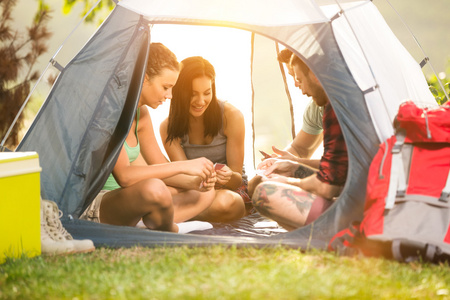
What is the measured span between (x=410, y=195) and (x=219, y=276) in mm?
995

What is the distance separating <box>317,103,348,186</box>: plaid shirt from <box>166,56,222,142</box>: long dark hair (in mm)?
1135

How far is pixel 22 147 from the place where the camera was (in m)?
3.41

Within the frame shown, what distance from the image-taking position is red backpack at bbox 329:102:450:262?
262cm

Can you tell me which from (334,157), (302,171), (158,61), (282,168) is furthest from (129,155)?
(334,157)

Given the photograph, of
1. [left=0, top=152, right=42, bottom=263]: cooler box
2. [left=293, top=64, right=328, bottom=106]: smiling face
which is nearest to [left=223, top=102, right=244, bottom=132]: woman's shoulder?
[left=293, top=64, right=328, bottom=106]: smiling face

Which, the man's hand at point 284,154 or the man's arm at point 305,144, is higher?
the man's arm at point 305,144

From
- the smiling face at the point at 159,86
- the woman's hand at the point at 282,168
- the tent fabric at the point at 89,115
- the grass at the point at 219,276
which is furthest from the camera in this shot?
the woman's hand at the point at 282,168

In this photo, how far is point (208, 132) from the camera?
4.11 metres

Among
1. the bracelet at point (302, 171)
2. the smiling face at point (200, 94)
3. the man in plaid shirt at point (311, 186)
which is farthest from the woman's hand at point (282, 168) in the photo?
the smiling face at point (200, 94)

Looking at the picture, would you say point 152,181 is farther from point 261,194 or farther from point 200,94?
point 200,94

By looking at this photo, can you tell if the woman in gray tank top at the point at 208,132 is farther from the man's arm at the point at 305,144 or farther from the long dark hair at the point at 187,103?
the man's arm at the point at 305,144

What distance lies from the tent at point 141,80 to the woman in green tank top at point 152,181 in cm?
11

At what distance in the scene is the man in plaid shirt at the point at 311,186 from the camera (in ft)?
10.1

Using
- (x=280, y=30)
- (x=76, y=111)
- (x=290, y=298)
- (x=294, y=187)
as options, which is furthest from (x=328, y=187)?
(x=76, y=111)
